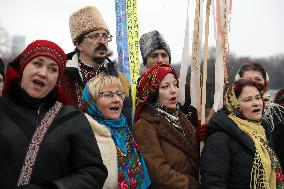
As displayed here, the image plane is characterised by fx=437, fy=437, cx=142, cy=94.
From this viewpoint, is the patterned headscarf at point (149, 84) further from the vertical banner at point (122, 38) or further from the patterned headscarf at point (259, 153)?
the patterned headscarf at point (259, 153)

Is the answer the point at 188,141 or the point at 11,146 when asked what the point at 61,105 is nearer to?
the point at 11,146

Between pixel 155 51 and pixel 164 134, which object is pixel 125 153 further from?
pixel 155 51

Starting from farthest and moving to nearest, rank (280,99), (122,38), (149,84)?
(280,99) < (122,38) < (149,84)

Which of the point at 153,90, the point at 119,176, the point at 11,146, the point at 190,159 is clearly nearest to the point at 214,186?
the point at 190,159

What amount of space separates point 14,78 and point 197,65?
6.89ft

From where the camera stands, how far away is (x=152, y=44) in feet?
17.0

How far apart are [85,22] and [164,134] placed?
5.28 ft

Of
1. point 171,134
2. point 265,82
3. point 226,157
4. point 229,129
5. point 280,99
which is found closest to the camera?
point 226,157

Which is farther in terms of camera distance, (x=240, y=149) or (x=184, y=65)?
(x=184, y=65)

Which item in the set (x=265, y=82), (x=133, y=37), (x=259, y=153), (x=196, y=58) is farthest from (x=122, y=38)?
(x=259, y=153)

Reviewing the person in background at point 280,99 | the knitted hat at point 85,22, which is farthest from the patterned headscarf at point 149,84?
the person in background at point 280,99

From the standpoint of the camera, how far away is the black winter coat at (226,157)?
3460mm

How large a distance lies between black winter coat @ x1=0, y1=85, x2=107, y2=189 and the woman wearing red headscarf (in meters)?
0.84

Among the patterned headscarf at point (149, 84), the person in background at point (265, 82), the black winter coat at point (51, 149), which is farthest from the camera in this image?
the person in background at point (265, 82)
